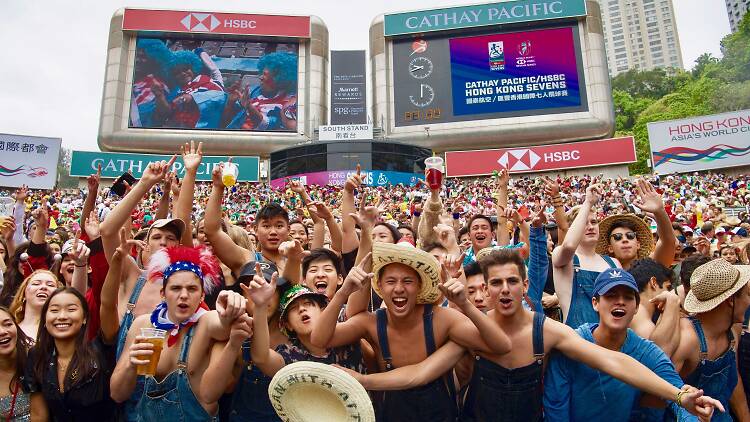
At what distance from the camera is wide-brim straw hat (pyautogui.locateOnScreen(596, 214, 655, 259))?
15.6ft

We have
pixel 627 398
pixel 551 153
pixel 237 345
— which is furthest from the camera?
pixel 551 153

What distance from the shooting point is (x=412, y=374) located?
2.85m

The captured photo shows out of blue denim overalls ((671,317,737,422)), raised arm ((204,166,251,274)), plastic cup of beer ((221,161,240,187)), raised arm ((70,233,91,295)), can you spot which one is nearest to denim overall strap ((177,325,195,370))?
raised arm ((70,233,91,295))

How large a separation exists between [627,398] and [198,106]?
43.2 m

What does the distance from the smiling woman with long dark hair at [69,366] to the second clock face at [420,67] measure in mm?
40404

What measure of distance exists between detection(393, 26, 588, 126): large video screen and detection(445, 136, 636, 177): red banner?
3677 millimetres

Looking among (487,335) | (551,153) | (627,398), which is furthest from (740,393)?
(551,153)

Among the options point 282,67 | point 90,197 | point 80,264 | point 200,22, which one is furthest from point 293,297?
point 200,22

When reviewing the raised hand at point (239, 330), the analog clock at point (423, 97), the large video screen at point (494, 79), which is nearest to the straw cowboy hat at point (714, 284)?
the raised hand at point (239, 330)

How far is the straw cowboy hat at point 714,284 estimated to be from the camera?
125 inches

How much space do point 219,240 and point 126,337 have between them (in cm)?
142

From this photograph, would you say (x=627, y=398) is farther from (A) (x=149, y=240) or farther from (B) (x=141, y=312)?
(A) (x=149, y=240)

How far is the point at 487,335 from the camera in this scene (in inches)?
110

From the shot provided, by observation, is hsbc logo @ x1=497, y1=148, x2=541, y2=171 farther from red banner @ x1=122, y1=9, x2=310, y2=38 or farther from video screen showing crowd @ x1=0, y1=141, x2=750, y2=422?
video screen showing crowd @ x1=0, y1=141, x2=750, y2=422
